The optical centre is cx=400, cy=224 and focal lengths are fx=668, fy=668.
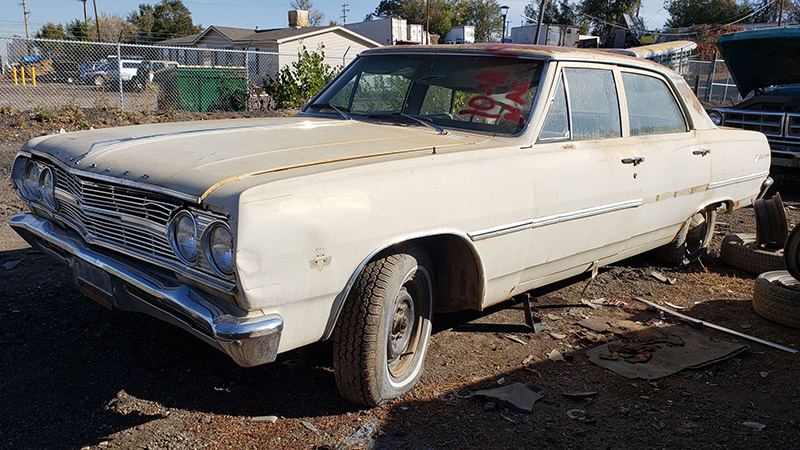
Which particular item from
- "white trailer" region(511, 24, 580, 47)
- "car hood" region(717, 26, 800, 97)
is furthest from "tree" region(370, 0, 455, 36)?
"car hood" region(717, 26, 800, 97)

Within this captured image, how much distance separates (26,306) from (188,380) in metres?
1.44

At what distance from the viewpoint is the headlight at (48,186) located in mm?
3332

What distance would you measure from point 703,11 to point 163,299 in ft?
177

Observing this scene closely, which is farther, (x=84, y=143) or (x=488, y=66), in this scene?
(x=488, y=66)

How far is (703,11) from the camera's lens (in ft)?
160

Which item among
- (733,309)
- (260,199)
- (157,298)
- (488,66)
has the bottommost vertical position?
(733,309)

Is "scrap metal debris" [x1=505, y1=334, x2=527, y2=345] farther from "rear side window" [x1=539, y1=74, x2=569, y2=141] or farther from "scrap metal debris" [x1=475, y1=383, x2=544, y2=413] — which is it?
"rear side window" [x1=539, y1=74, x2=569, y2=141]

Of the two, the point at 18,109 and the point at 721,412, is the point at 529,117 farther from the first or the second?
the point at 18,109

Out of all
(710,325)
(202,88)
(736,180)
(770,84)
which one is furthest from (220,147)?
(202,88)

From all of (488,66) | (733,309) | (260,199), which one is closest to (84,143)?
(260,199)

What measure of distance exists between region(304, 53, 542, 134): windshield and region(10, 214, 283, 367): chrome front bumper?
1.81m

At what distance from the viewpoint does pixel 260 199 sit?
2375 mm

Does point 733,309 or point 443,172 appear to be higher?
point 443,172

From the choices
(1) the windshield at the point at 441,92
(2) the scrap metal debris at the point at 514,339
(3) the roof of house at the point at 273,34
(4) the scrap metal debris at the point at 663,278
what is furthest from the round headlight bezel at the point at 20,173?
(3) the roof of house at the point at 273,34
